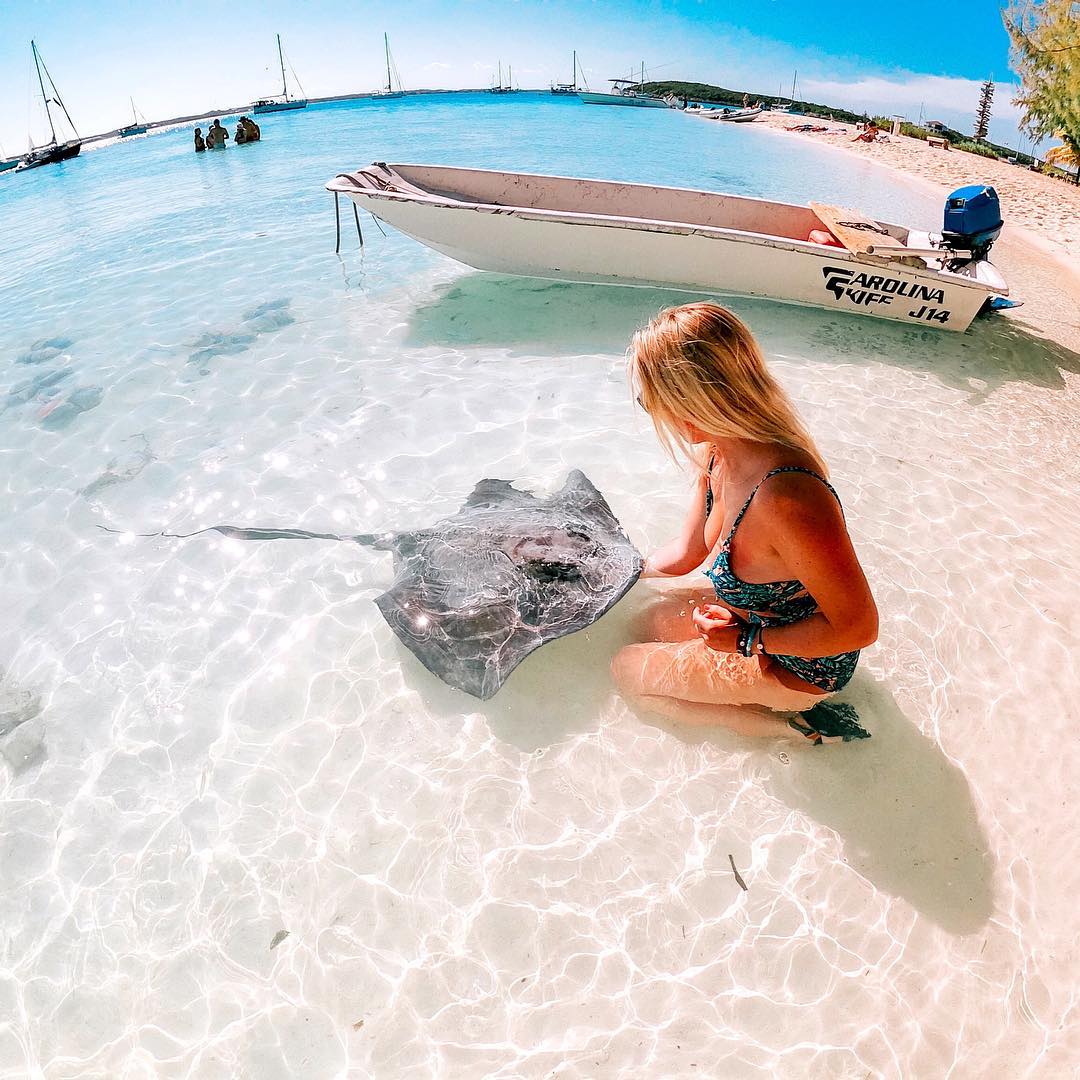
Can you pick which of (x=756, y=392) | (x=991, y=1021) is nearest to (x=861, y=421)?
(x=756, y=392)

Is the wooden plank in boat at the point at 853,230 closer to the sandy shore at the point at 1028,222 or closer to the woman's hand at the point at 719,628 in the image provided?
the sandy shore at the point at 1028,222

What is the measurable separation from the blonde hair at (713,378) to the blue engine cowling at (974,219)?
784cm

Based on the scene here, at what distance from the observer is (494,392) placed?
6652 millimetres

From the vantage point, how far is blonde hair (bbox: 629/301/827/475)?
2.15m

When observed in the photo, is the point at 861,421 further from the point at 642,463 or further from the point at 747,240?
the point at 747,240

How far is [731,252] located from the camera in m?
7.91

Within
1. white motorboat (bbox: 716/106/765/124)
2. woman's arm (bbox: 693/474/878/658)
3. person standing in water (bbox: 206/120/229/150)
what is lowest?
woman's arm (bbox: 693/474/878/658)

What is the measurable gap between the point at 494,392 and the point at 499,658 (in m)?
4.15

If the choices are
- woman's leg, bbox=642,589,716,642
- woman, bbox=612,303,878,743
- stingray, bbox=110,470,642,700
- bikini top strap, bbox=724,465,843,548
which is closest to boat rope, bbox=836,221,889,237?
stingray, bbox=110,470,642,700

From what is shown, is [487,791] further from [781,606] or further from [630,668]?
[781,606]

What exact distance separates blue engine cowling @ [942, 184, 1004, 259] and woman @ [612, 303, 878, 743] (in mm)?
7509

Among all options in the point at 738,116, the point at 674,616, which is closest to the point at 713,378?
the point at 674,616

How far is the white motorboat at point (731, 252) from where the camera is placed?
25.3 ft

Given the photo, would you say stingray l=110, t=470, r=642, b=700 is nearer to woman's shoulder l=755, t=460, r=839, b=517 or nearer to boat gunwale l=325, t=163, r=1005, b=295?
woman's shoulder l=755, t=460, r=839, b=517
